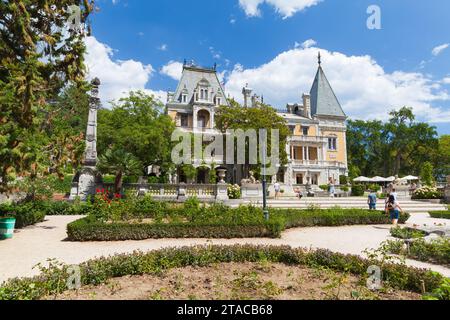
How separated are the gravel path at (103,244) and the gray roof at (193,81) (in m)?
35.0

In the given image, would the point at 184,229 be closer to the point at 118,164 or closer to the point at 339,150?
the point at 118,164

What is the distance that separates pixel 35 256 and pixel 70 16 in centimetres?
996

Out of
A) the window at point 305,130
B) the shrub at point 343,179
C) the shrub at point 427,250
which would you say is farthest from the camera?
the window at point 305,130

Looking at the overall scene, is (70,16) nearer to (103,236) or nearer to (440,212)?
(103,236)

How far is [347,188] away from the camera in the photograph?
34.5m

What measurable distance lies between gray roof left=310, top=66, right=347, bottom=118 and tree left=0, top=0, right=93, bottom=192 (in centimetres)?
4588

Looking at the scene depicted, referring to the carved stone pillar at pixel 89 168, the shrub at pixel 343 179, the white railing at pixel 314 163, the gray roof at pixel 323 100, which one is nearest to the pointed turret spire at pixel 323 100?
the gray roof at pixel 323 100

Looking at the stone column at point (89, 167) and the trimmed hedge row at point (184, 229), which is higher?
the stone column at point (89, 167)

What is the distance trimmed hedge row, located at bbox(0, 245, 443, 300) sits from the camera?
4305mm

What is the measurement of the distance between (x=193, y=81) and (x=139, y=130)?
2625 cm

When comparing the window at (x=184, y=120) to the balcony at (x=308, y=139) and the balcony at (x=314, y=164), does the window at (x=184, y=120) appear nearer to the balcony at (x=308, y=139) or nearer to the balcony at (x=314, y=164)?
the balcony at (x=308, y=139)

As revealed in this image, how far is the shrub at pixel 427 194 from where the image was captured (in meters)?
27.1

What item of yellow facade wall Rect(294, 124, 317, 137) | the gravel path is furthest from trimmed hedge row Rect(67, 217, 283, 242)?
yellow facade wall Rect(294, 124, 317, 137)

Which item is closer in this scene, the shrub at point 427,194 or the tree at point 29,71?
the tree at point 29,71
